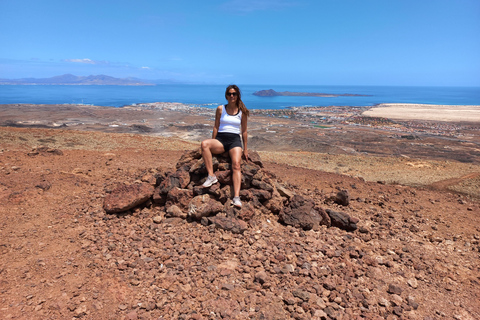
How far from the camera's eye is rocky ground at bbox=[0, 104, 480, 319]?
10.7ft

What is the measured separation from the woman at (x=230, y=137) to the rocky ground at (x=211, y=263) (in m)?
0.85

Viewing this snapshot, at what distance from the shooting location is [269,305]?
3.34 metres

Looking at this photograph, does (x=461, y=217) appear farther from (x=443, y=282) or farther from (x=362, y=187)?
(x=443, y=282)

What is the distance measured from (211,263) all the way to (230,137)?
7.81ft

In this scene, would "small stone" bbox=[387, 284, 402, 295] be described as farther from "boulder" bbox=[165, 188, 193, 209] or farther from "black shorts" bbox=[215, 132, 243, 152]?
"boulder" bbox=[165, 188, 193, 209]

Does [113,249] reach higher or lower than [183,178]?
lower

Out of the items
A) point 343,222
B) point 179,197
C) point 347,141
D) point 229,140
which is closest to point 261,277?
point 179,197

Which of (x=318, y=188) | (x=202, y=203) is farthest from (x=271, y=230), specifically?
(x=318, y=188)

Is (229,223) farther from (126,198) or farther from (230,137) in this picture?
(126,198)

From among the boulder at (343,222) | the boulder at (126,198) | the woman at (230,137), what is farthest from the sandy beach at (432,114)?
the boulder at (126,198)

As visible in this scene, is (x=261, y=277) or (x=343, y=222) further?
(x=343, y=222)

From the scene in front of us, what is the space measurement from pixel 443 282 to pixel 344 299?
1.83m

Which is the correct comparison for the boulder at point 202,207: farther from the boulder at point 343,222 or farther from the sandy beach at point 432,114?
the sandy beach at point 432,114

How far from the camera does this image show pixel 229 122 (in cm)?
536
